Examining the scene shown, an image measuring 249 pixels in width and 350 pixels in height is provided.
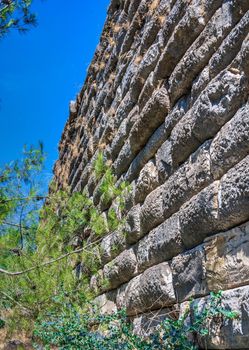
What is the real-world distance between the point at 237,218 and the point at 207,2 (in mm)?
1258

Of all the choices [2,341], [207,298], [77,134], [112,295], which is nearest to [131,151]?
[112,295]

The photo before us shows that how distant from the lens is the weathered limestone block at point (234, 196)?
6.23ft

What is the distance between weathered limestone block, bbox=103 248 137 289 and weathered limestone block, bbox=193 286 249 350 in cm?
131

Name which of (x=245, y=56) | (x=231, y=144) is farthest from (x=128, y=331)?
(x=245, y=56)

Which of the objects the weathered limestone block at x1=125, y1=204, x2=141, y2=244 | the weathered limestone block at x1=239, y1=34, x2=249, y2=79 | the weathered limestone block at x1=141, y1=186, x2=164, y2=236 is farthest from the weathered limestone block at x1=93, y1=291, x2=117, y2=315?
the weathered limestone block at x1=239, y1=34, x2=249, y2=79

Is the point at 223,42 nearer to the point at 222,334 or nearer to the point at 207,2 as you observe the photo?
the point at 207,2

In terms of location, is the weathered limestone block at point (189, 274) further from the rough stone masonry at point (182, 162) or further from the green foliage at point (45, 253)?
the green foliage at point (45, 253)

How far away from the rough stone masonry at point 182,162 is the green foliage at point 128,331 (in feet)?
0.22

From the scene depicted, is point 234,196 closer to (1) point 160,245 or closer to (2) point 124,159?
(1) point 160,245

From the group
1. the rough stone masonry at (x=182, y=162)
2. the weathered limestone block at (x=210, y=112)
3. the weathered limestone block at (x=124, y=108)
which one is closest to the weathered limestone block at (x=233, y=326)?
the rough stone masonry at (x=182, y=162)

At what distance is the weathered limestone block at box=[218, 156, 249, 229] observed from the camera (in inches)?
74.7

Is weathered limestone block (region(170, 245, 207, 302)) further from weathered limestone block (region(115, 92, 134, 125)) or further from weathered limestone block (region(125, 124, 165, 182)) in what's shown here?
weathered limestone block (region(115, 92, 134, 125))

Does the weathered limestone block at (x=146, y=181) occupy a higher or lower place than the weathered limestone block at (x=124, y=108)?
lower

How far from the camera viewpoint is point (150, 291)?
2863 mm
